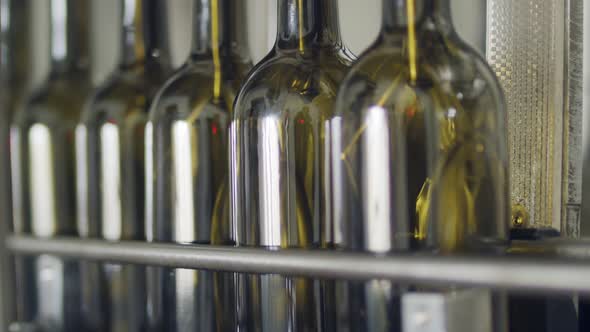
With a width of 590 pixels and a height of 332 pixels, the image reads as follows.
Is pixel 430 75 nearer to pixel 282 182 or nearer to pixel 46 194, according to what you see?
pixel 282 182

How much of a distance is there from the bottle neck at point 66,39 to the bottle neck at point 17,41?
0.32 feet

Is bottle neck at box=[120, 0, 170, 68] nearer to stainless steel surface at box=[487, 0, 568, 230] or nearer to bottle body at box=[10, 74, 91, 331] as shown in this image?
bottle body at box=[10, 74, 91, 331]

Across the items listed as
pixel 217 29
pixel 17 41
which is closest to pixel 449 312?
pixel 217 29

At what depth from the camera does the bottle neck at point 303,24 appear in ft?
1.41

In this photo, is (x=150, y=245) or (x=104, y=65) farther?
(x=104, y=65)

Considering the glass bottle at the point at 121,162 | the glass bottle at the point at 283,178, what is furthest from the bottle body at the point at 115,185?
the glass bottle at the point at 283,178

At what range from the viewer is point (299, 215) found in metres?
0.40

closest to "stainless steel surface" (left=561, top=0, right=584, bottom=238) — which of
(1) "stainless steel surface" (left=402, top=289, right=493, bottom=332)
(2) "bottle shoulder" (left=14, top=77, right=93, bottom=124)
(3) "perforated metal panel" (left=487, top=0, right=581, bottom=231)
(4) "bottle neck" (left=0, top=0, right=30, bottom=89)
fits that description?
(3) "perforated metal panel" (left=487, top=0, right=581, bottom=231)

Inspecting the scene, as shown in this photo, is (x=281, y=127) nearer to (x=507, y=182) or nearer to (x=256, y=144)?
(x=256, y=144)

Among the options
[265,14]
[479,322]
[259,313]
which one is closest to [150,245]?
[259,313]

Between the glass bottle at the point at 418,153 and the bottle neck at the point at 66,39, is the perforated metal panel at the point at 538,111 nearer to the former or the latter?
the glass bottle at the point at 418,153

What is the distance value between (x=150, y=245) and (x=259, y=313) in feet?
0.23

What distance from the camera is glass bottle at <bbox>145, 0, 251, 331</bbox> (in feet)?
1.44

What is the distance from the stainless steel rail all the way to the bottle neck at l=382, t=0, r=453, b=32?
126mm
